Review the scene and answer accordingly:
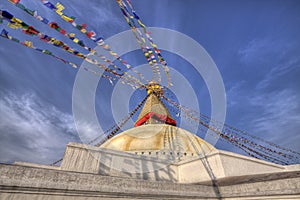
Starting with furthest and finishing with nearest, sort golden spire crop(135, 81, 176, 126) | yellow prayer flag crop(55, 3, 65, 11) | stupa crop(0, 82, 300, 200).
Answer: golden spire crop(135, 81, 176, 126)
yellow prayer flag crop(55, 3, 65, 11)
stupa crop(0, 82, 300, 200)

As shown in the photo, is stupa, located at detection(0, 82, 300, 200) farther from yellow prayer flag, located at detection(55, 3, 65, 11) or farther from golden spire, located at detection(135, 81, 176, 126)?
yellow prayer flag, located at detection(55, 3, 65, 11)

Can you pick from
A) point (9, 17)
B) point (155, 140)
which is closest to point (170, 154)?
point (155, 140)

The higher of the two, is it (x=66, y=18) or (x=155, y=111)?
(x=155, y=111)

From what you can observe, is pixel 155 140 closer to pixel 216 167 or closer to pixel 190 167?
pixel 190 167

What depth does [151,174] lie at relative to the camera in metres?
9.18

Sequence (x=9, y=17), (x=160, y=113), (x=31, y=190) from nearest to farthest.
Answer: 1. (x=31, y=190)
2. (x=9, y=17)
3. (x=160, y=113)

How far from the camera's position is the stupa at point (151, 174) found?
4324mm

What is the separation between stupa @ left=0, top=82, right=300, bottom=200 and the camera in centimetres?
432

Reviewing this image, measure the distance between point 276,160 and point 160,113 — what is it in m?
11.0

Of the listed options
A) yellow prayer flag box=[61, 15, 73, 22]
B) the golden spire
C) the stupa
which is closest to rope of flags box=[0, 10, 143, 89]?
yellow prayer flag box=[61, 15, 73, 22]

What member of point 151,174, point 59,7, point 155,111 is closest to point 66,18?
point 59,7

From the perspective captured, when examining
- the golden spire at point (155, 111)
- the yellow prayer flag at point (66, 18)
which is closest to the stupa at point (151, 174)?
the golden spire at point (155, 111)

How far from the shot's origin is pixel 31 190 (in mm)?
4098

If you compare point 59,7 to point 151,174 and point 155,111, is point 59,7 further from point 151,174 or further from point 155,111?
point 155,111
